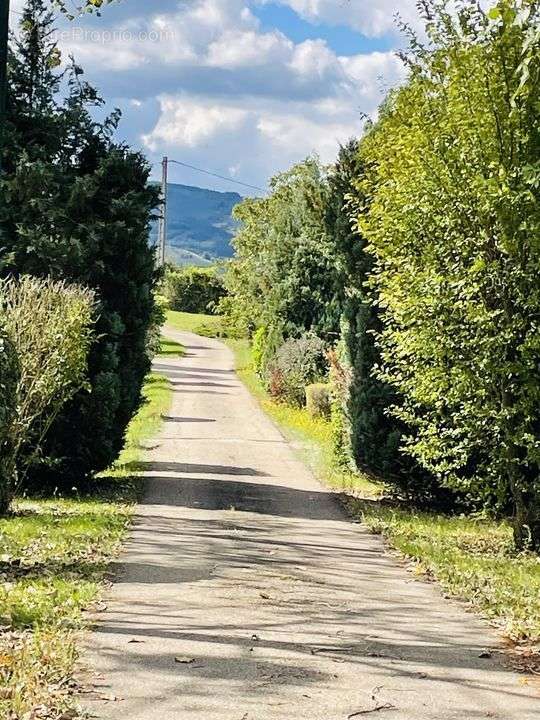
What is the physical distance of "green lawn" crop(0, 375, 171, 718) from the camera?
5.61 m

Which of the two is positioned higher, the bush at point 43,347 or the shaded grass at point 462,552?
the bush at point 43,347

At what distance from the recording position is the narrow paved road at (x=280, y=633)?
5.62 meters

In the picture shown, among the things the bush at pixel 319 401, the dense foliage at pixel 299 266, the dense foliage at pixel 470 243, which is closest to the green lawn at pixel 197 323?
the dense foliage at pixel 299 266

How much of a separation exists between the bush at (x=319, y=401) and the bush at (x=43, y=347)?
17.3 meters

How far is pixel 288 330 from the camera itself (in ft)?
131

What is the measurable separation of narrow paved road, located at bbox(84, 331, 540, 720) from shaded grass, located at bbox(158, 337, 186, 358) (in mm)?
44970

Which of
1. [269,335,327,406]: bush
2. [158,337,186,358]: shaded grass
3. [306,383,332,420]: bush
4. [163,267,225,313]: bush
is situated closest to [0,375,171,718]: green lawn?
[306,383,332,420]: bush

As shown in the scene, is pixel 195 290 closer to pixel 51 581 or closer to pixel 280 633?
pixel 51 581

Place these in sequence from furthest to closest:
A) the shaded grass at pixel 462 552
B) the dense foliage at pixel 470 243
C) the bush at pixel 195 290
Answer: the bush at pixel 195 290
the dense foliage at pixel 470 243
the shaded grass at pixel 462 552

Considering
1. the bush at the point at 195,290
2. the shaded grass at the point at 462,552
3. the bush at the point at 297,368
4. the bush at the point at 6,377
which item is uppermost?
the bush at the point at 195,290

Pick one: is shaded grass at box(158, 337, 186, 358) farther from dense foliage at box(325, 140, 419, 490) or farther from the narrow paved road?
the narrow paved road

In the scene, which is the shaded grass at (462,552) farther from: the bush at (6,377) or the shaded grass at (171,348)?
the shaded grass at (171,348)

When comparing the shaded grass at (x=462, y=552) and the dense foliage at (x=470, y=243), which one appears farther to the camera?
the dense foliage at (x=470, y=243)

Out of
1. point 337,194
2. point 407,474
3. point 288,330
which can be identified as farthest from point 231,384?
point 407,474
